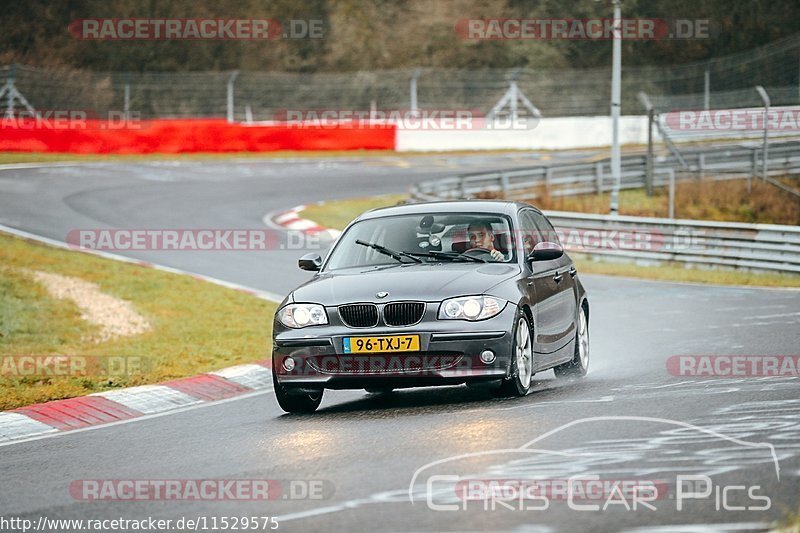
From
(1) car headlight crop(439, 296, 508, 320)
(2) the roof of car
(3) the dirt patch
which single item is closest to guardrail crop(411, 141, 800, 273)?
(3) the dirt patch

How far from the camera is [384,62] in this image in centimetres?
6988

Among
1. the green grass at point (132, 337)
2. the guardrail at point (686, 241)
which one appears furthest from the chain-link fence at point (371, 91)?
the green grass at point (132, 337)

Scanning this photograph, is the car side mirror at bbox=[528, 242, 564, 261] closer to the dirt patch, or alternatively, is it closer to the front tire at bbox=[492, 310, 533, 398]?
the front tire at bbox=[492, 310, 533, 398]

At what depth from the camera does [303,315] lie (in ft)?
32.1

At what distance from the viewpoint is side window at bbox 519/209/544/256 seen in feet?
35.6

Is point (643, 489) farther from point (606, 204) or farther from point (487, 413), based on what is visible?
point (606, 204)

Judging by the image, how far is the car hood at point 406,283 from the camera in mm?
9578

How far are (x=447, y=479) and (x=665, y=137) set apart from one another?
29.6 meters

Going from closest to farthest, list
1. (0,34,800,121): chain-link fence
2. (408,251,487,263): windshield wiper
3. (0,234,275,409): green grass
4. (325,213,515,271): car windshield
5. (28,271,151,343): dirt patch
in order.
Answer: (408,251,487,263): windshield wiper, (325,213,515,271): car windshield, (0,234,275,409): green grass, (28,271,151,343): dirt patch, (0,34,800,121): chain-link fence

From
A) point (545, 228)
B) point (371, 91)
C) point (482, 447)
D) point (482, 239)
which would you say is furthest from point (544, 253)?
point (371, 91)

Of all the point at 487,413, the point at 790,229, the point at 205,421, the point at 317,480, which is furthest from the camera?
the point at 790,229

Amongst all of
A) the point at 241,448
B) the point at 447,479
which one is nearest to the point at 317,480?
the point at 447,479

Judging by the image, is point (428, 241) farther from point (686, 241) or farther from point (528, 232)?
point (686, 241)

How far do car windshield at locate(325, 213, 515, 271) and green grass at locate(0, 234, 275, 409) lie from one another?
2591 mm
